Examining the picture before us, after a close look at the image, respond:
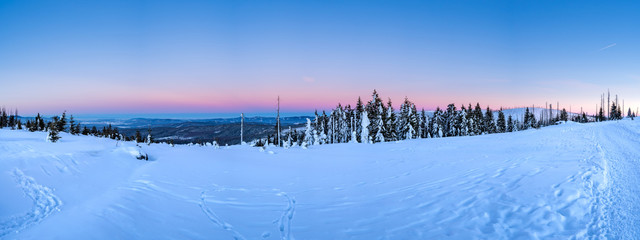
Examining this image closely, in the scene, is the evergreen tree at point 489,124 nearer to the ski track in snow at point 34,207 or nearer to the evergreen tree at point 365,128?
the evergreen tree at point 365,128

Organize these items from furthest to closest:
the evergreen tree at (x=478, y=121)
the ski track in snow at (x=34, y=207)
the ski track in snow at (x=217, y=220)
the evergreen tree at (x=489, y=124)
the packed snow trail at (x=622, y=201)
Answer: the evergreen tree at (x=489, y=124), the evergreen tree at (x=478, y=121), the ski track in snow at (x=217, y=220), the ski track in snow at (x=34, y=207), the packed snow trail at (x=622, y=201)

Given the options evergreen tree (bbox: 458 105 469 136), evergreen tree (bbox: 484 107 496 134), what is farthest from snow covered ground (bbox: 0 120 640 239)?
evergreen tree (bbox: 484 107 496 134)

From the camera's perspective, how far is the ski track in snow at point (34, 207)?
20.1 feet

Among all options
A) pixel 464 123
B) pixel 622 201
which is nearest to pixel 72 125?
pixel 622 201

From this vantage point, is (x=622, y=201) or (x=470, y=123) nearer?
(x=622, y=201)

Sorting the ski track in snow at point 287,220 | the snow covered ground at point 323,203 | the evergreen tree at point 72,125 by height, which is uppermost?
the evergreen tree at point 72,125

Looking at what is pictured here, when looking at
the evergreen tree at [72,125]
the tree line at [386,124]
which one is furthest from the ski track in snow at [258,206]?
the evergreen tree at [72,125]

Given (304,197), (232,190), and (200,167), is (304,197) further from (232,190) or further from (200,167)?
(200,167)

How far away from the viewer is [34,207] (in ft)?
24.4

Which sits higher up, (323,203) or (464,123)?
(464,123)

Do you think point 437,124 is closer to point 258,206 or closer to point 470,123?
point 470,123

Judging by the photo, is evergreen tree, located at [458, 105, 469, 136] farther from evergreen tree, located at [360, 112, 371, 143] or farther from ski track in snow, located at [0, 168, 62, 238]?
ski track in snow, located at [0, 168, 62, 238]

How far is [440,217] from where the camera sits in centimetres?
725

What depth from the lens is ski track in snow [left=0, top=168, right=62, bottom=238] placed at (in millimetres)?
6117
